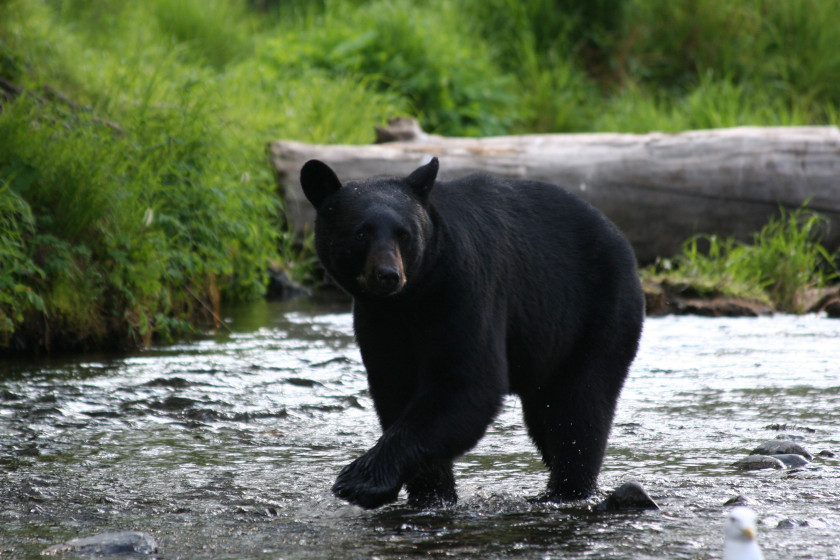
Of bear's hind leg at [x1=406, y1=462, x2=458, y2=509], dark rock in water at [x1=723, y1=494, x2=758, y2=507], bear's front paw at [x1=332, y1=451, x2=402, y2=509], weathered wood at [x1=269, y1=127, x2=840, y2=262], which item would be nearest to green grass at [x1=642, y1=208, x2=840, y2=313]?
weathered wood at [x1=269, y1=127, x2=840, y2=262]

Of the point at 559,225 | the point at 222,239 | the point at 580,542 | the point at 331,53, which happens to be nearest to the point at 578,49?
the point at 331,53

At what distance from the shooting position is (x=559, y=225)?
4.17 metres

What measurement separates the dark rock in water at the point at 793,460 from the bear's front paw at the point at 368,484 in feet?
5.12

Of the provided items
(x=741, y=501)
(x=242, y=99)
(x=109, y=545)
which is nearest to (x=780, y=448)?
(x=741, y=501)

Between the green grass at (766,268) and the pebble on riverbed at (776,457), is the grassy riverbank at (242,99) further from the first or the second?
the pebble on riverbed at (776,457)

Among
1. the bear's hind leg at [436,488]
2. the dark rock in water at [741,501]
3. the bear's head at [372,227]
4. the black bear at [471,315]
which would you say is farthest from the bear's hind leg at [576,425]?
the bear's head at [372,227]

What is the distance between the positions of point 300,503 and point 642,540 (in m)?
1.16

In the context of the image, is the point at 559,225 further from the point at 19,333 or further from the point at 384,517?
the point at 19,333

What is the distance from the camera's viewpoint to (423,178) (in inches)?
145

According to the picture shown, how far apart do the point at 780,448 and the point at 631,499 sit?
3.10ft

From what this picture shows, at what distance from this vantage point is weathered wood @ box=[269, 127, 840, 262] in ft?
29.8

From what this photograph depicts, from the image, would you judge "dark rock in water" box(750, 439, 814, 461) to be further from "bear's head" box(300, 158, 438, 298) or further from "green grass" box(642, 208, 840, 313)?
"green grass" box(642, 208, 840, 313)

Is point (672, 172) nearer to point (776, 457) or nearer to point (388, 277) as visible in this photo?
point (776, 457)

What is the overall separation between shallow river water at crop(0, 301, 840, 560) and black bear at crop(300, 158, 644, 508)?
0.72 ft
